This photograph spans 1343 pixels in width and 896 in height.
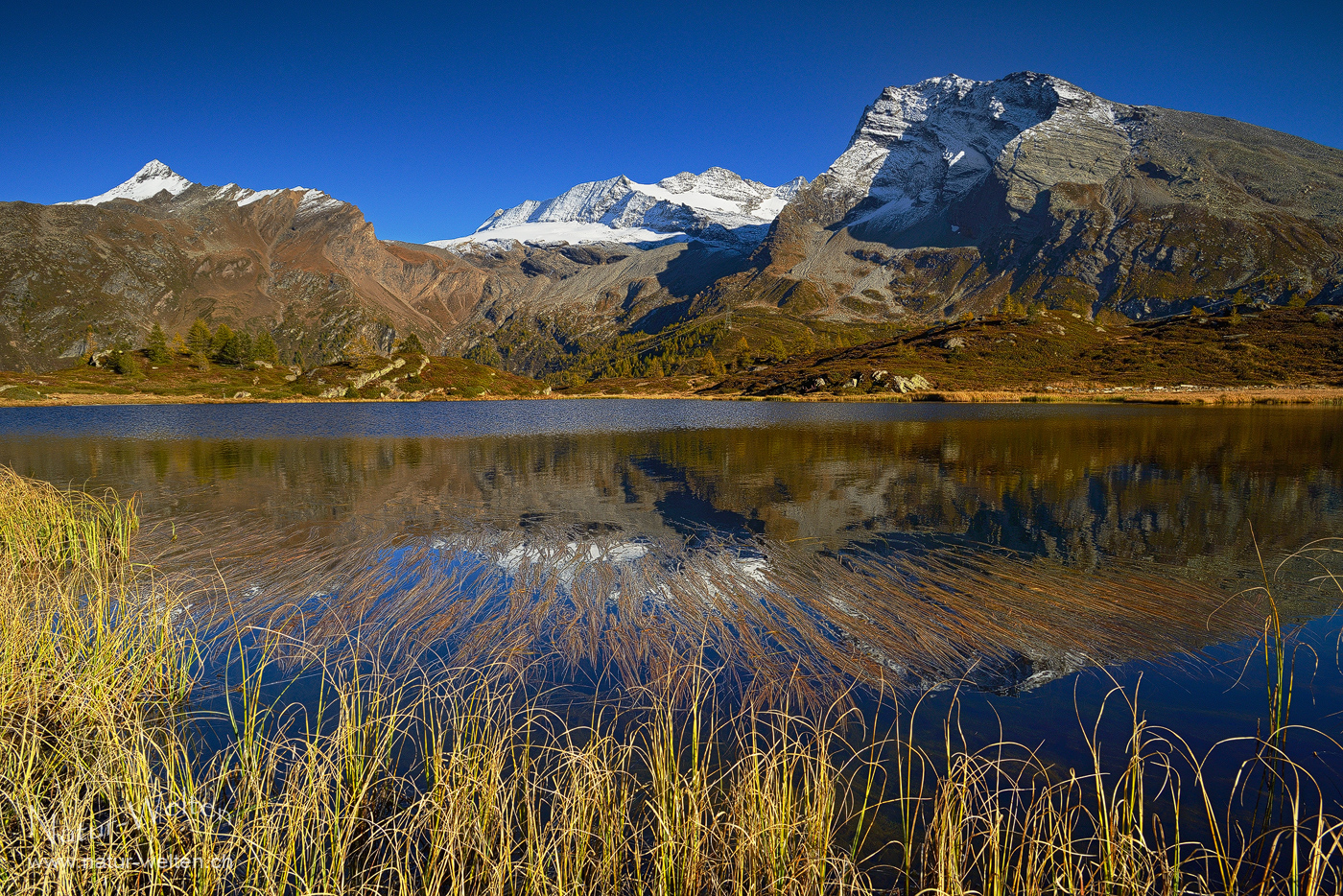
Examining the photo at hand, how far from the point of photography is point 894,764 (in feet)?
19.0

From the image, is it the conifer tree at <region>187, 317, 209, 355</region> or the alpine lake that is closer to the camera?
→ the alpine lake

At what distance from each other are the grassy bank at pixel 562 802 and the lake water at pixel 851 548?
117 centimetres

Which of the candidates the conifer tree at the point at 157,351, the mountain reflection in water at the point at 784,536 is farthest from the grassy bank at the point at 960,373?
the mountain reflection in water at the point at 784,536

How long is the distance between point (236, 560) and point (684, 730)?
11.0m

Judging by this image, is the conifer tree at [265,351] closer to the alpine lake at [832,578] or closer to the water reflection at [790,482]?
the water reflection at [790,482]

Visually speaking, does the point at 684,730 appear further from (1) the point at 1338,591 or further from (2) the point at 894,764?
(1) the point at 1338,591

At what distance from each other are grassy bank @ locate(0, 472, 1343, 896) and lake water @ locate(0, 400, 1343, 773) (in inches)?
46.2

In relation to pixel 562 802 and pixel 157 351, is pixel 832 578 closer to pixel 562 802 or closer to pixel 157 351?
pixel 562 802

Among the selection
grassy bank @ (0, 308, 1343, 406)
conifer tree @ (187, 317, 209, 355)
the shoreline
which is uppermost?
conifer tree @ (187, 317, 209, 355)

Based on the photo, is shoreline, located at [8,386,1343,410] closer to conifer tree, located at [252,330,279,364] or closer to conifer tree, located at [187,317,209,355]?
conifer tree, located at [252,330,279,364]

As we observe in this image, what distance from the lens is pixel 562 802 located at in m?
4.51

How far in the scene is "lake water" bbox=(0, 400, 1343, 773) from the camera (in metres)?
7.97

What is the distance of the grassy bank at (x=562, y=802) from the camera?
387 cm

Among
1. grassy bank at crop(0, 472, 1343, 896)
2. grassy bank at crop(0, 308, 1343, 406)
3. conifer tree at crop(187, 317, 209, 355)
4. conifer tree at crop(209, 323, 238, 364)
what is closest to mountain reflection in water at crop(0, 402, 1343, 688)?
grassy bank at crop(0, 472, 1343, 896)
